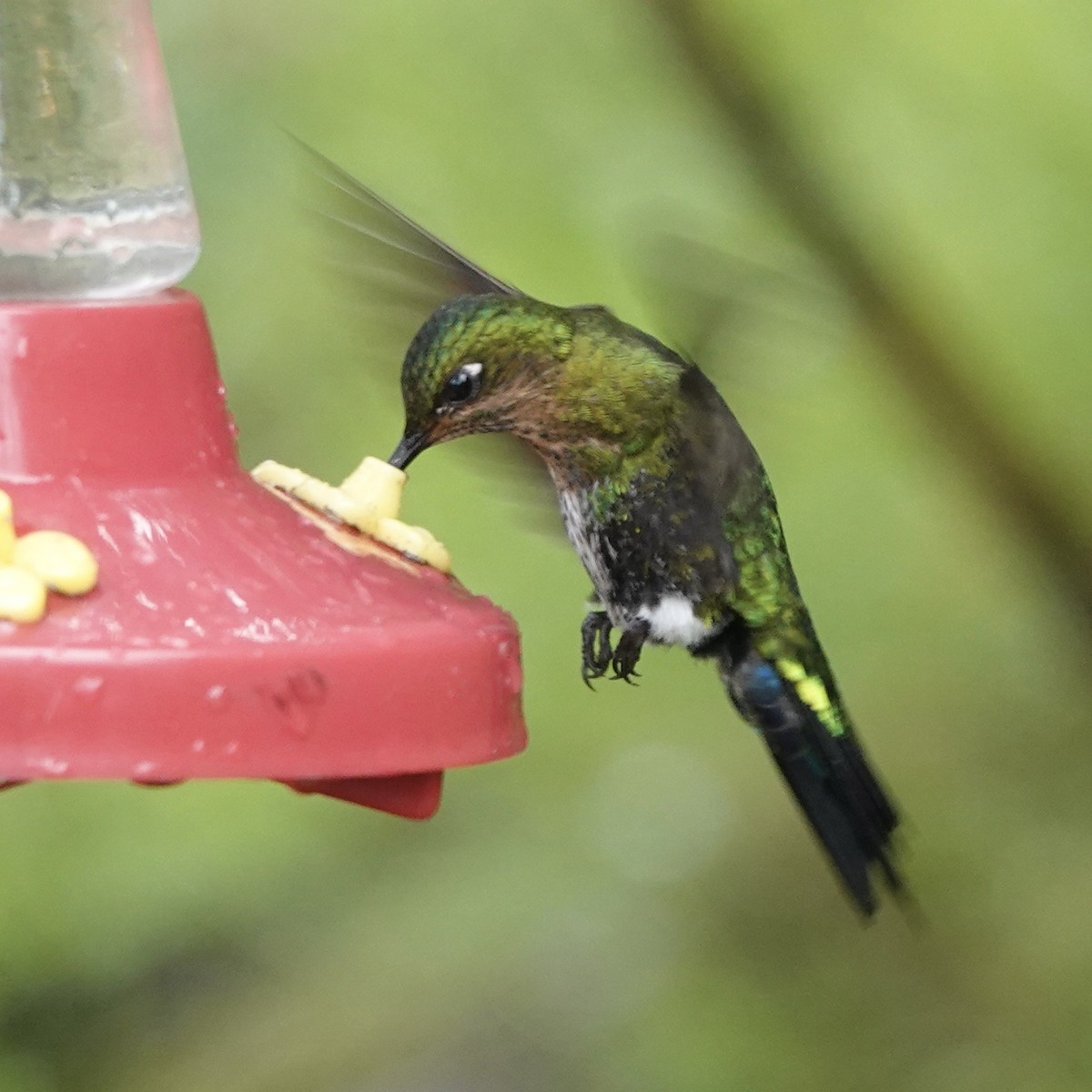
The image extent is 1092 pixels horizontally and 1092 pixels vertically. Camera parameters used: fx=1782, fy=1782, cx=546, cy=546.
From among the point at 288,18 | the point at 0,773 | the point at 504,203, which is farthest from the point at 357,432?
the point at 0,773

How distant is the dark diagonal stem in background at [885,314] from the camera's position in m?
3.04

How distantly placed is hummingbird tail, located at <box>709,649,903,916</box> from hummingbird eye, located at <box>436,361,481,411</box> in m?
0.67

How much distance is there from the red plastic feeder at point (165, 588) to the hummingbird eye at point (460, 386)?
399 millimetres

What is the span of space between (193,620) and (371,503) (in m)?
0.41

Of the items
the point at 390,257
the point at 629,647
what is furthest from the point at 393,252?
the point at 629,647

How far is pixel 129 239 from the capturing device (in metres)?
1.93

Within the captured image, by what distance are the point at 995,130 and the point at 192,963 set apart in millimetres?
2406

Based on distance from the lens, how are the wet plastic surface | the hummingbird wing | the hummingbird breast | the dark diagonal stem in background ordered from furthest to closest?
the dark diagonal stem in background < the hummingbird breast < the hummingbird wing < the wet plastic surface

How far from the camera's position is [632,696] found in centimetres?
383

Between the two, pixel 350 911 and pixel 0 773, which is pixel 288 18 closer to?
pixel 350 911

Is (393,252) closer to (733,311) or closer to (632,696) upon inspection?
(733,311)

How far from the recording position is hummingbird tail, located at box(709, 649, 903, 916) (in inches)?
99.4

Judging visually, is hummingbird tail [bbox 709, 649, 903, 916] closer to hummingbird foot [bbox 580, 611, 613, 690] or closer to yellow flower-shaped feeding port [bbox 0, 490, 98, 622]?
hummingbird foot [bbox 580, 611, 613, 690]

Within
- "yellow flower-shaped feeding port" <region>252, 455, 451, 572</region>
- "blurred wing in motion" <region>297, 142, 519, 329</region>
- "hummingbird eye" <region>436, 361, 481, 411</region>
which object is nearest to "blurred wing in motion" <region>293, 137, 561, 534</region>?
"blurred wing in motion" <region>297, 142, 519, 329</region>
